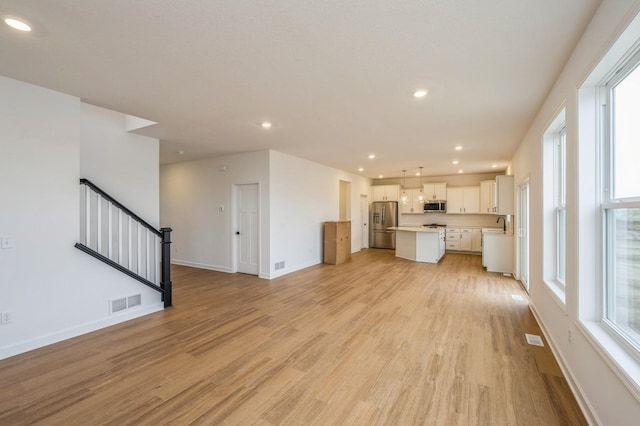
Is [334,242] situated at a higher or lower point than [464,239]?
higher

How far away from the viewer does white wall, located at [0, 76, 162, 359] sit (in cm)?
274

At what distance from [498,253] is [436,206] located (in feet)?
10.5

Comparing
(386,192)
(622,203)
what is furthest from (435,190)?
(622,203)

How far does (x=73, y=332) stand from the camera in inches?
124

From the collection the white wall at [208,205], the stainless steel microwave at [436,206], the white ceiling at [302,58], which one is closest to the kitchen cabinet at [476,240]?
the stainless steel microwave at [436,206]

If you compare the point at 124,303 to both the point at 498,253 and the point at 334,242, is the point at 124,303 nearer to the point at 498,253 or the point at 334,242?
the point at 334,242

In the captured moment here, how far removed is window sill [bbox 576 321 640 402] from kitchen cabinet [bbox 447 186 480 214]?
25.5 ft

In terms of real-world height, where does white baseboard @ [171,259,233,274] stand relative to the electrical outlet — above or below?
below

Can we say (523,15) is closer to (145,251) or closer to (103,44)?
(103,44)

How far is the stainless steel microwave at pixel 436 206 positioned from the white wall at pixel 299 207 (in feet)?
11.1

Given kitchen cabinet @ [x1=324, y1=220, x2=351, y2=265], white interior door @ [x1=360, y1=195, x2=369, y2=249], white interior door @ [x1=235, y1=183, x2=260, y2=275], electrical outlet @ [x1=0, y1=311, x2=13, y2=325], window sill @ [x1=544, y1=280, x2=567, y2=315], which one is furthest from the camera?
white interior door @ [x1=360, y1=195, x2=369, y2=249]

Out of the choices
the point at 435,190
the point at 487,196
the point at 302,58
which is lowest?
the point at 487,196

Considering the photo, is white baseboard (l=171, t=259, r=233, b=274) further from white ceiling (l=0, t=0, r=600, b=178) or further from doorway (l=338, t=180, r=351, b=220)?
doorway (l=338, t=180, r=351, b=220)

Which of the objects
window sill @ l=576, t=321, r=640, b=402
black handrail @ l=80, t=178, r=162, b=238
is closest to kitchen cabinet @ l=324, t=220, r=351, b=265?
black handrail @ l=80, t=178, r=162, b=238
